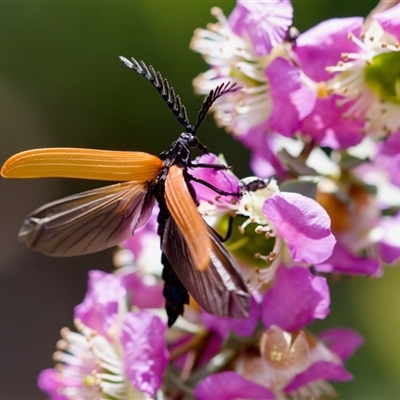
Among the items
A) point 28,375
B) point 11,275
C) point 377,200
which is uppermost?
point 377,200

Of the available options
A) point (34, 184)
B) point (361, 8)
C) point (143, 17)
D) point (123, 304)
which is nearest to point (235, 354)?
point (123, 304)

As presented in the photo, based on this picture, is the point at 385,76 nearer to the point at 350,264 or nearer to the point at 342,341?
the point at 350,264

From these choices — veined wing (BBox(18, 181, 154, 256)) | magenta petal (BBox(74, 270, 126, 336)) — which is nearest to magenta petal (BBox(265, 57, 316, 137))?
veined wing (BBox(18, 181, 154, 256))

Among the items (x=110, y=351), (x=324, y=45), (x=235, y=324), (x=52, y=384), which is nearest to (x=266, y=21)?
(x=324, y=45)

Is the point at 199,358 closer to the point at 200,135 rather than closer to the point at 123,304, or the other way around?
the point at 123,304

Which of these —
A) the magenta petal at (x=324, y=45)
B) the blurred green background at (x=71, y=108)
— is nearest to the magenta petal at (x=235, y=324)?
the magenta petal at (x=324, y=45)

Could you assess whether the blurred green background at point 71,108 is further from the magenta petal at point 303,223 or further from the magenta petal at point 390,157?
the magenta petal at point 303,223

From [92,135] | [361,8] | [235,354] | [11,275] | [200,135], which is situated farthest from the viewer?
[11,275]
